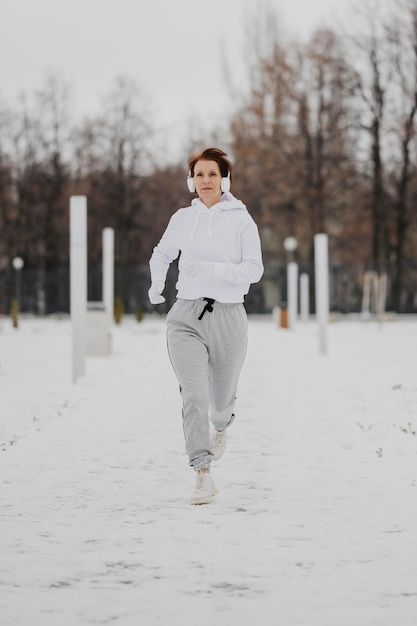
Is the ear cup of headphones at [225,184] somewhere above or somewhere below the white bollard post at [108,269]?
above

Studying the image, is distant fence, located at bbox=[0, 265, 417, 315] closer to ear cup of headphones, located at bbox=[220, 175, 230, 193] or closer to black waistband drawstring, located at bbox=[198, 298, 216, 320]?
ear cup of headphones, located at bbox=[220, 175, 230, 193]

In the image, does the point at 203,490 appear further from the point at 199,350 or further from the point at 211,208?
the point at 211,208

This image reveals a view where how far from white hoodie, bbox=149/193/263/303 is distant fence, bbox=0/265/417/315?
43.5 m

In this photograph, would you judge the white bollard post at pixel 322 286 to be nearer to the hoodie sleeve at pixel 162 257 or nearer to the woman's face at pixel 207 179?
the hoodie sleeve at pixel 162 257

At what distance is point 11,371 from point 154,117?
41.1m

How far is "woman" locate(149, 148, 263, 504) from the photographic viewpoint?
21.8 feet

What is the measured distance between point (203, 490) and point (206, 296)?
3.37 ft

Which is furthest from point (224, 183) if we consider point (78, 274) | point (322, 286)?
point (322, 286)

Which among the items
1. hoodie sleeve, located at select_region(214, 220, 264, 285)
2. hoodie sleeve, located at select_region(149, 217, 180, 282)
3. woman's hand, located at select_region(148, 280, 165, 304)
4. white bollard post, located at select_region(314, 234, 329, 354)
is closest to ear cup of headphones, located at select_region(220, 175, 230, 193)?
hoodie sleeve, located at select_region(214, 220, 264, 285)

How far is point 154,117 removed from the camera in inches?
2255

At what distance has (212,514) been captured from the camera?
20.6ft

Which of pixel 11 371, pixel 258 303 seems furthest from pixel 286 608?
pixel 258 303

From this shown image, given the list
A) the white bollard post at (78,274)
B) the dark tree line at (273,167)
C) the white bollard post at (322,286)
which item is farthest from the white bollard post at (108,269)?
the dark tree line at (273,167)

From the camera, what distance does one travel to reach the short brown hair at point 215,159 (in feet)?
22.2
